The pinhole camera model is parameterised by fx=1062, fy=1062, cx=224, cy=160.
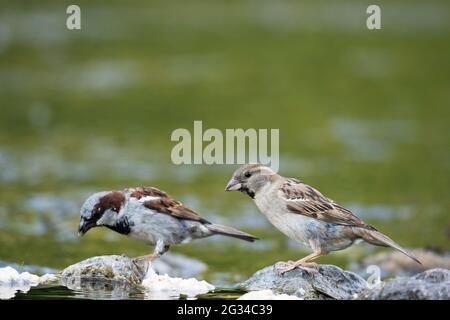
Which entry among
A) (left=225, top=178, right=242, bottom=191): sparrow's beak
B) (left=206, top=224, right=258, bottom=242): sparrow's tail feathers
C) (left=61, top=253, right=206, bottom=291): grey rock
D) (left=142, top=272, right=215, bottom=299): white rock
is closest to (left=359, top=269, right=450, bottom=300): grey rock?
(left=206, top=224, right=258, bottom=242): sparrow's tail feathers

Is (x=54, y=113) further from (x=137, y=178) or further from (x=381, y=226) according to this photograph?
(x=381, y=226)

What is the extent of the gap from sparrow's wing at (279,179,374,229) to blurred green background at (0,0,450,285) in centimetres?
384

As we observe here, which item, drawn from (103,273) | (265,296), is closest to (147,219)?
(103,273)

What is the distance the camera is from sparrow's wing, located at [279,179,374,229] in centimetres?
1166

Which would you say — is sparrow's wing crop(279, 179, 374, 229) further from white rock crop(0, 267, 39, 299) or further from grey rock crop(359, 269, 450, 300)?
white rock crop(0, 267, 39, 299)

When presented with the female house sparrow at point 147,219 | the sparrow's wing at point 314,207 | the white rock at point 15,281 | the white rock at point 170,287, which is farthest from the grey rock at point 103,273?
the sparrow's wing at point 314,207

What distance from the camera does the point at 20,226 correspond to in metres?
18.5

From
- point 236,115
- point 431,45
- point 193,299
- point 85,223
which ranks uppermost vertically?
point 431,45

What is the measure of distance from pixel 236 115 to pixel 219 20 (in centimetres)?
1642

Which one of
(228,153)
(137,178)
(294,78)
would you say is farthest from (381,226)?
(294,78)

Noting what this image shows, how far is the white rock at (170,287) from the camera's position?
11.8 m

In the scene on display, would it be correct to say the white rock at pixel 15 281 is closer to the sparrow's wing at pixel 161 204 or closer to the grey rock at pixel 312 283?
the sparrow's wing at pixel 161 204

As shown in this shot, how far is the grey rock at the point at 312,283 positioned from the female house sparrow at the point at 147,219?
0.51 meters

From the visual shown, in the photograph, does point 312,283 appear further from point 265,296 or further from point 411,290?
point 411,290
